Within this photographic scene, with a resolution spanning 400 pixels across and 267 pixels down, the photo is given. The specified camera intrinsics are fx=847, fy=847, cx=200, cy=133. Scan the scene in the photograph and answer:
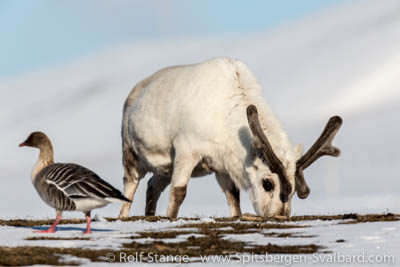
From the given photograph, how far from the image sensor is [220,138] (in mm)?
19094

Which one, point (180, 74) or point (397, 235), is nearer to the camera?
point (397, 235)

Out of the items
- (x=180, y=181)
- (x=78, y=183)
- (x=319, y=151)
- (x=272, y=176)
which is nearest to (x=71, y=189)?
(x=78, y=183)

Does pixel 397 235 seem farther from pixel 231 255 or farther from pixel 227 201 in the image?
pixel 227 201

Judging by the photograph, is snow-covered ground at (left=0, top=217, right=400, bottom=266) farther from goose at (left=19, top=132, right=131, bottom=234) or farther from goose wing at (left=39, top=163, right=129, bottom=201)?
goose wing at (left=39, top=163, right=129, bottom=201)

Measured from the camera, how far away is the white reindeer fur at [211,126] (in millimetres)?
18281

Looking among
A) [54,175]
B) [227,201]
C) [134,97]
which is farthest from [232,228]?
[134,97]

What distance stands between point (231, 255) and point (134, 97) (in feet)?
36.2

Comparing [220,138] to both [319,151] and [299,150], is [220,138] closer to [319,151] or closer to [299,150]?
[299,150]

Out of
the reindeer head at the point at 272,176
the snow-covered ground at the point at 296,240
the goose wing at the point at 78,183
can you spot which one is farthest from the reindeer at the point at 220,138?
the goose wing at the point at 78,183

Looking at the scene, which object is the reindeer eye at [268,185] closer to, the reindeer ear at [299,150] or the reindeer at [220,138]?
the reindeer at [220,138]

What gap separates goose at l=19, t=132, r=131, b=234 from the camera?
44.9 ft

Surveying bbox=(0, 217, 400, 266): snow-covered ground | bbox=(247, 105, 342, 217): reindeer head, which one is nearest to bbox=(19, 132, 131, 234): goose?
bbox=(0, 217, 400, 266): snow-covered ground

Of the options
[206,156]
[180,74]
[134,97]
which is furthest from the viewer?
[134,97]

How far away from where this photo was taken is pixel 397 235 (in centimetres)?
1380
